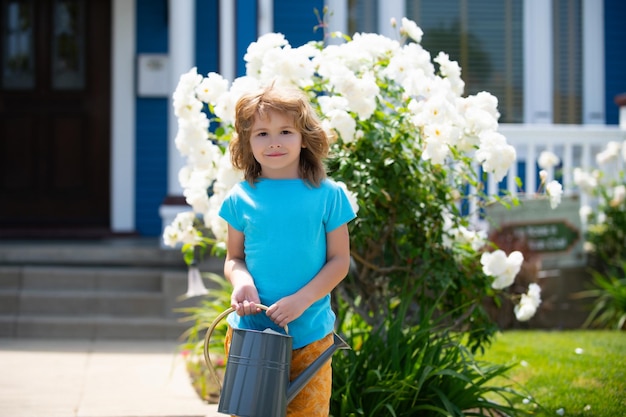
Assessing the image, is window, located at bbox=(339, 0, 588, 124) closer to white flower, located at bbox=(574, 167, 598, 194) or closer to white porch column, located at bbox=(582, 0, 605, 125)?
white porch column, located at bbox=(582, 0, 605, 125)

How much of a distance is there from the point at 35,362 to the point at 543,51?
5.12 meters

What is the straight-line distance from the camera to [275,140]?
2643 millimetres

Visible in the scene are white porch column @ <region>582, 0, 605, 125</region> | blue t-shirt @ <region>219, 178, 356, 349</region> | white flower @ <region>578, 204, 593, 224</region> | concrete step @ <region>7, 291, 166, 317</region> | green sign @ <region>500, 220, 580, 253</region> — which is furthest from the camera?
white porch column @ <region>582, 0, 605, 125</region>

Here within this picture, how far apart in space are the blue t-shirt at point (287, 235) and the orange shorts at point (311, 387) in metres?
0.03

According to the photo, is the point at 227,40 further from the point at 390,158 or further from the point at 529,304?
the point at 529,304

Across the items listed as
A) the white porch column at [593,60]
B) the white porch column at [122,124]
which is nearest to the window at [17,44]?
the white porch column at [122,124]

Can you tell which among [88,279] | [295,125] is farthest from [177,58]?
[295,125]

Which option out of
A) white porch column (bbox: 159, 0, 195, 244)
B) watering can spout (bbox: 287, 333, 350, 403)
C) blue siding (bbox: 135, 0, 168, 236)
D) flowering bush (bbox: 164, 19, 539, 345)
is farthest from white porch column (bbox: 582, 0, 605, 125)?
watering can spout (bbox: 287, 333, 350, 403)

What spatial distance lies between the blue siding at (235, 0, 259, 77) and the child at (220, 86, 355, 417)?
3.76m

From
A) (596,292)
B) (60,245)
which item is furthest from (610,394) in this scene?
(60,245)

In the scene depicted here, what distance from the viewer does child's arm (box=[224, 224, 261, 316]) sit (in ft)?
8.31

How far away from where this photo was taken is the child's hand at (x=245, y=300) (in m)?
2.52

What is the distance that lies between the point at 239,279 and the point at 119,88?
5.55 m

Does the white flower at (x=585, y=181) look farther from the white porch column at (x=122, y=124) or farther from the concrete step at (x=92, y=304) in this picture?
the white porch column at (x=122, y=124)
